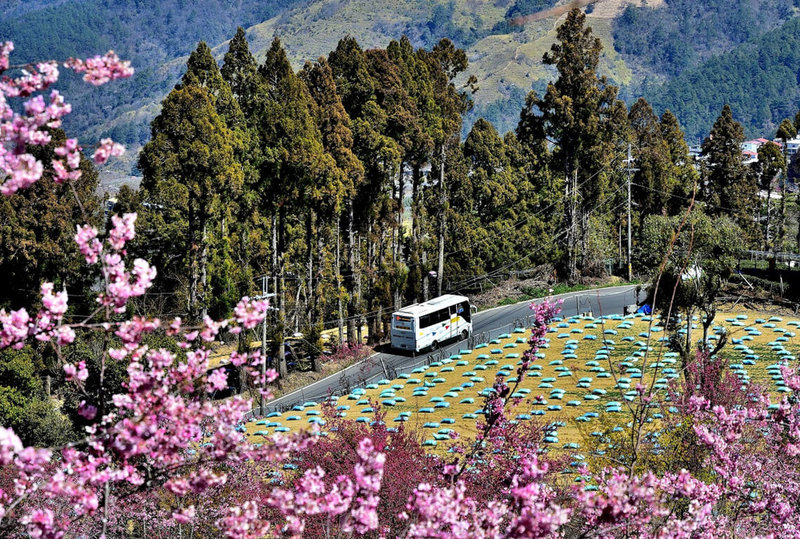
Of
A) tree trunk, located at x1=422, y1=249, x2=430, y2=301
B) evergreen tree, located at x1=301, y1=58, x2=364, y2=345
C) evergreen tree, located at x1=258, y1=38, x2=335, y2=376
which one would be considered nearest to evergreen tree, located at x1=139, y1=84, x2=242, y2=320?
evergreen tree, located at x1=258, y1=38, x2=335, y2=376

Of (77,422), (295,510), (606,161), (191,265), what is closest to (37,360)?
(191,265)

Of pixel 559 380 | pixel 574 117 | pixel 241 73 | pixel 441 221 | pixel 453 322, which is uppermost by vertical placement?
pixel 241 73

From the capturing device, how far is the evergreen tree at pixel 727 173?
4622cm

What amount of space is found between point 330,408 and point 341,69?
771 inches

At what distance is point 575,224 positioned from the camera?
41.8 m

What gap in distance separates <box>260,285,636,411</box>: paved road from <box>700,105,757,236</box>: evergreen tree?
10.9 metres

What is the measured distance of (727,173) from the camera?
46.4 metres

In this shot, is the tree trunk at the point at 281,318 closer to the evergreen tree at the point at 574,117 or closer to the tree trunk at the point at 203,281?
the tree trunk at the point at 203,281

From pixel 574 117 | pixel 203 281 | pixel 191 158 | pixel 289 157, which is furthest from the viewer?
pixel 574 117

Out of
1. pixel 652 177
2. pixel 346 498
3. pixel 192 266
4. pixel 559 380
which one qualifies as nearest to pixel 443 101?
pixel 192 266

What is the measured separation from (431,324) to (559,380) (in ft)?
24.8

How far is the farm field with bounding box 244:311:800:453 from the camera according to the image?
1958 centimetres

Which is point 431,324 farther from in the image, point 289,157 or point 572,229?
point 572,229

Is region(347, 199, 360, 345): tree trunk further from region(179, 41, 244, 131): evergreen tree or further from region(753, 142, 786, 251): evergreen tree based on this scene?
region(753, 142, 786, 251): evergreen tree
